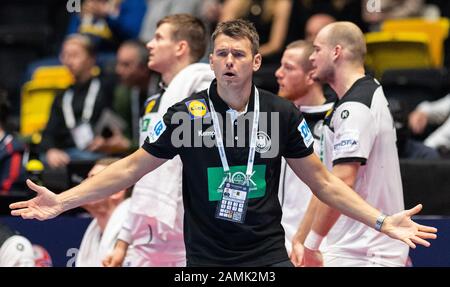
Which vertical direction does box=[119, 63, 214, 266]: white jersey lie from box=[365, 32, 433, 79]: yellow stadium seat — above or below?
below

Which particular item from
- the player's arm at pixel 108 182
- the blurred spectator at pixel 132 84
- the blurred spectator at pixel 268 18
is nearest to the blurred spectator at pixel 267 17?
the blurred spectator at pixel 268 18

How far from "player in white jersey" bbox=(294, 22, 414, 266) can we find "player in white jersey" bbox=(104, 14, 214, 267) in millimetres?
933

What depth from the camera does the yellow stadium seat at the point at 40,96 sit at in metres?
13.6

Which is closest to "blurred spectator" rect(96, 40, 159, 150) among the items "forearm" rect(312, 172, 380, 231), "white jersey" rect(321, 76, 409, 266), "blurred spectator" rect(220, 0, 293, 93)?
"blurred spectator" rect(220, 0, 293, 93)

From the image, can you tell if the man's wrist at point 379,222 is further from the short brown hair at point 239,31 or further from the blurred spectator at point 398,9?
the blurred spectator at point 398,9

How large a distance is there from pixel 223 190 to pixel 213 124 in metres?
0.38

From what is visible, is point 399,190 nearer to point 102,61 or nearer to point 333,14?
point 333,14

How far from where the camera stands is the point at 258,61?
261 inches

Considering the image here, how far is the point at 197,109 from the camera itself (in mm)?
6531

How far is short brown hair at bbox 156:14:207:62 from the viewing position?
826cm

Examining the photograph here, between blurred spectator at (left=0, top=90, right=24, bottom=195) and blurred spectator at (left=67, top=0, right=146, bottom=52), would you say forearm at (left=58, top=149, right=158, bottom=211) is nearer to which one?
blurred spectator at (left=0, top=90, right=24, bottom=195)

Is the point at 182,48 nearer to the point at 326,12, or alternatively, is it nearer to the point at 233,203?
the point at 233,203

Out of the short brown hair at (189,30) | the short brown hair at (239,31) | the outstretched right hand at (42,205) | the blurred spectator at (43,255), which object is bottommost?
the blurred spectator at (43,255)

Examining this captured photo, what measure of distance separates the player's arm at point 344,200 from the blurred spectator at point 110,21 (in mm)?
7999
